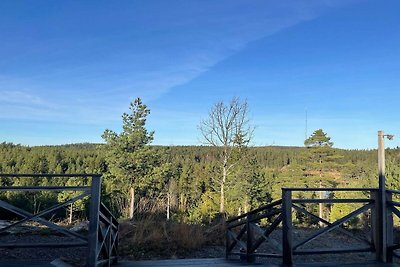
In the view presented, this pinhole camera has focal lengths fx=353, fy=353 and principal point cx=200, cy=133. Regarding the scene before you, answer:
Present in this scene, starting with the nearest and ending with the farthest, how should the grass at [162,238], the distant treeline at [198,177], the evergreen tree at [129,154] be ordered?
the grass at [162,238] → the distant treeline at [198,177] → the evergreen tree at [129,154]

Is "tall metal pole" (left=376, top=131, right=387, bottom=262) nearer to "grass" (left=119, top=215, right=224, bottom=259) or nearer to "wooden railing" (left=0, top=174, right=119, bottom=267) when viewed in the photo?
"wooden railing" (left=0, top=174, right=119, bottom=267)

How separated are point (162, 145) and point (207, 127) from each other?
43.2 feet

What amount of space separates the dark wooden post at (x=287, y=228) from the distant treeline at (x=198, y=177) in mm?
6093

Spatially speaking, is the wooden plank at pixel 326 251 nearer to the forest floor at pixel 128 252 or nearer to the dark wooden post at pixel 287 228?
the dark wooden post at pixel 287 228

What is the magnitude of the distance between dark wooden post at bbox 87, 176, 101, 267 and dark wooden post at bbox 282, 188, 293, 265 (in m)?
2.33

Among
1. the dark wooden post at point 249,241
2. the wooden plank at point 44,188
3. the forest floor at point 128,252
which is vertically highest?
the wooden plank at point 44,188

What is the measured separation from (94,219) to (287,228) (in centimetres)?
242

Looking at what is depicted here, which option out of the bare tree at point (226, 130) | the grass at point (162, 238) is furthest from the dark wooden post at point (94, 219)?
the bare tree at point (226, 130)

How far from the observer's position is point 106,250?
15.8ft

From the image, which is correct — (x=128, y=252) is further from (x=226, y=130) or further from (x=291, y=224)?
(x=226, y=130)

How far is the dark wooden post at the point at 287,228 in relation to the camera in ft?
14.9

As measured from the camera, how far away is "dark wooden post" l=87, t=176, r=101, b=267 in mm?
4074

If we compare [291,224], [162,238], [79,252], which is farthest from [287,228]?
[79,252]

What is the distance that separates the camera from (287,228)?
15.0 ft
